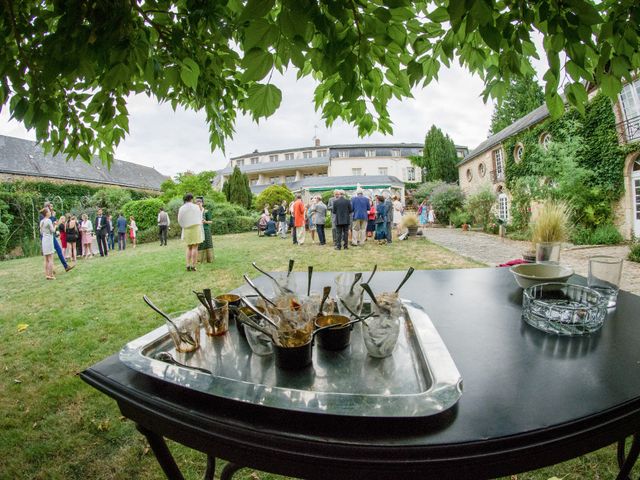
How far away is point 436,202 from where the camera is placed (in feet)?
72.4

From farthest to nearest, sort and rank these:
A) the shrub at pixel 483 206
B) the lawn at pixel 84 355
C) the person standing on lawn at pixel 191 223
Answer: the shrub at pixel 483 206 < the person standing on lawn at pixel 191 223 < the lawn at pixel 84 355

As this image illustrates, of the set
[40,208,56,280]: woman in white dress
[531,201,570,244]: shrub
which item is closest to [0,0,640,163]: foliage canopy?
[531,201,570,244]: shrub

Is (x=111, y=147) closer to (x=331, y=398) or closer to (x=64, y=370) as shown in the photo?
(x=64, y=370)

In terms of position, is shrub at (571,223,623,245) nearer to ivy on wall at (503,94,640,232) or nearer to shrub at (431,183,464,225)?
ivy on wall at (503,94,640,232)

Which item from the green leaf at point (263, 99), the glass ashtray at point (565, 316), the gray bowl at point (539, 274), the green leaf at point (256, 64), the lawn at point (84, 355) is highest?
the green leaf at point (256, 64)

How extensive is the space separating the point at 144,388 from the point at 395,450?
730 mm

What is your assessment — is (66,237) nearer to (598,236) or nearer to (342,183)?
(598,236)

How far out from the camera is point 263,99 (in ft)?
4.16

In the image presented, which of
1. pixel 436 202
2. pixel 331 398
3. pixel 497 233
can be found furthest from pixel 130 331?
pixel 436 202

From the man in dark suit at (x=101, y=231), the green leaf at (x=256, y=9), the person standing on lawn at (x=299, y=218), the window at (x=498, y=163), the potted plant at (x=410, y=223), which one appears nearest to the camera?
the green leaf at (x=256, y=9)

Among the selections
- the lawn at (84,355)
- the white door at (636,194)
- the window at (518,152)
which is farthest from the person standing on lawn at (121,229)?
the window at (518,152)

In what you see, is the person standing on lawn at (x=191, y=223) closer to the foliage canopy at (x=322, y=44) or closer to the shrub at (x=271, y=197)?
the foliage canopy at (x=322, y=44)

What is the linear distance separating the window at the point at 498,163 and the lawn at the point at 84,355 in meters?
14.6

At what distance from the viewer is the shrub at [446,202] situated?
21.5m
